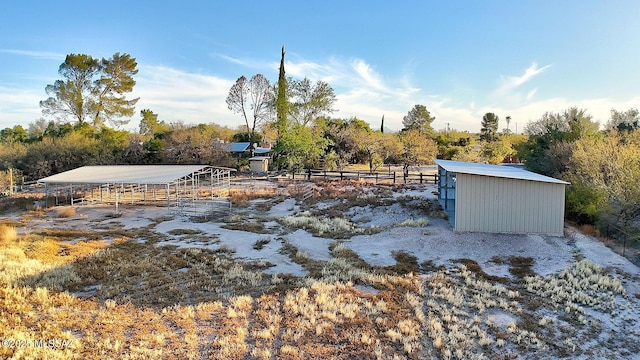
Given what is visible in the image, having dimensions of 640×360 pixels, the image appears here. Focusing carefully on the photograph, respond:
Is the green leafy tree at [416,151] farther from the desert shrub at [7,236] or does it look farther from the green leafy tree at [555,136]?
the desert shrub at [7,236]

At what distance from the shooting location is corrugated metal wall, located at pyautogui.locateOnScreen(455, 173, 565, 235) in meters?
14.2

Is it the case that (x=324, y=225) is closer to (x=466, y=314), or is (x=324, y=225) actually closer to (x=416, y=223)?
(x=416, y=223)

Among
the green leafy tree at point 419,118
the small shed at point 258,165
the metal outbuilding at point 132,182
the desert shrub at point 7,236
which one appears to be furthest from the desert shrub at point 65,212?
the green leafy tree at point 419,118

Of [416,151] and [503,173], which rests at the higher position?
[416,151]

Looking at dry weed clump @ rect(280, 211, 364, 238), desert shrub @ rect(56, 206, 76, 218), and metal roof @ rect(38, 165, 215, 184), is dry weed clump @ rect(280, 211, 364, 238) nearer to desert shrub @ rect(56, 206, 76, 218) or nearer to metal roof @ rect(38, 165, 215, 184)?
metal roof @ rect(38, 165, 215, 184)

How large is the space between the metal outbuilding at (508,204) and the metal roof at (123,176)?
49.8 ft

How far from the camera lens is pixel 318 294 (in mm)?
9195

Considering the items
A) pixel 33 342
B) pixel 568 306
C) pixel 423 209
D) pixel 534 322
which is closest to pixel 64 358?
pixel 33 342

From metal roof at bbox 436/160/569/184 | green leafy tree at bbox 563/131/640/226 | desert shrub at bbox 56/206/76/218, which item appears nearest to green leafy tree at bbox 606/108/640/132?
green leafy tree at bbox 563/131/640/226

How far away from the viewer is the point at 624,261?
1186 centimetres

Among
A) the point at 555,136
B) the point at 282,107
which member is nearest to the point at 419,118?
the point at 282,107

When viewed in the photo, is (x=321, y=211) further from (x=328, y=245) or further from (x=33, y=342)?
(x=33, y=342)

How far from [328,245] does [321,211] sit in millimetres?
6772

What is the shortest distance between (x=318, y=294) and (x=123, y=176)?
19.1m
